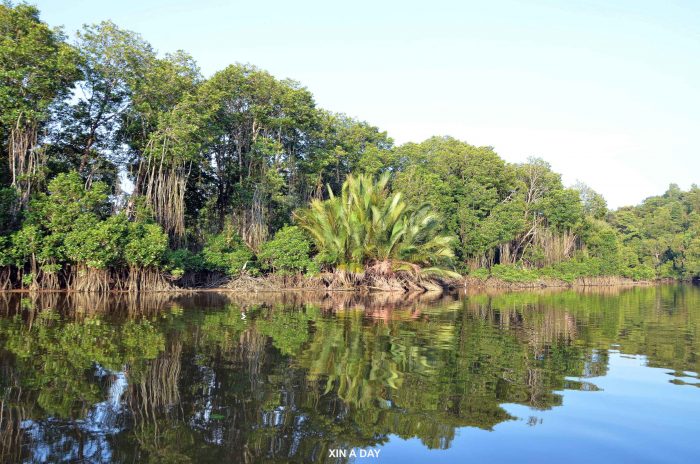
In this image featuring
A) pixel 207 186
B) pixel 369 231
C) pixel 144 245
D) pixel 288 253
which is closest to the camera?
pixel 144 245

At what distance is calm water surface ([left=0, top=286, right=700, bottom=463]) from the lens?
4449 millimetres

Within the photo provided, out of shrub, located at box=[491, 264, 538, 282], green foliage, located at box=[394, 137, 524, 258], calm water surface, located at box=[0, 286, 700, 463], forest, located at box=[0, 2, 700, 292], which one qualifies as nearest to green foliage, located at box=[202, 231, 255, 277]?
forest, located at box=[0, 2, 700, 292]

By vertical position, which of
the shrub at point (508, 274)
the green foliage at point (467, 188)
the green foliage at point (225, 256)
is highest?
the green foliage at point (467, 188)

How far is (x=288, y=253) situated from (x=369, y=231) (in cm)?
431

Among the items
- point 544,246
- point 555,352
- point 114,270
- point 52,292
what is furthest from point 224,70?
point 544,246

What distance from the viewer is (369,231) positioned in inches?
1014

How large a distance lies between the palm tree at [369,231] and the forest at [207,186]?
0.08m

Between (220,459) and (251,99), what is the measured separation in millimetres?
26380

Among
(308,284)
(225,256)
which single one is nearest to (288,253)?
(308,284)

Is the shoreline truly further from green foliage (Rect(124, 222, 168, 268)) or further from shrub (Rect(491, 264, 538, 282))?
green foliage (Rect(124, 222, 168, 268))

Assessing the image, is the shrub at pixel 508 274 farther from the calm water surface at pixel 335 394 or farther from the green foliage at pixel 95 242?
A: the green foliage at pixel 95 242

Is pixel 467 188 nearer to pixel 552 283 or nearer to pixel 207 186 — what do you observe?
pixel 552 283

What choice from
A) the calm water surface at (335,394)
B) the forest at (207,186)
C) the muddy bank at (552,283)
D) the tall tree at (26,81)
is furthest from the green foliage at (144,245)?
the muddy bank at (552,283)

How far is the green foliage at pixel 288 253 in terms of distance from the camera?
26.1 m
